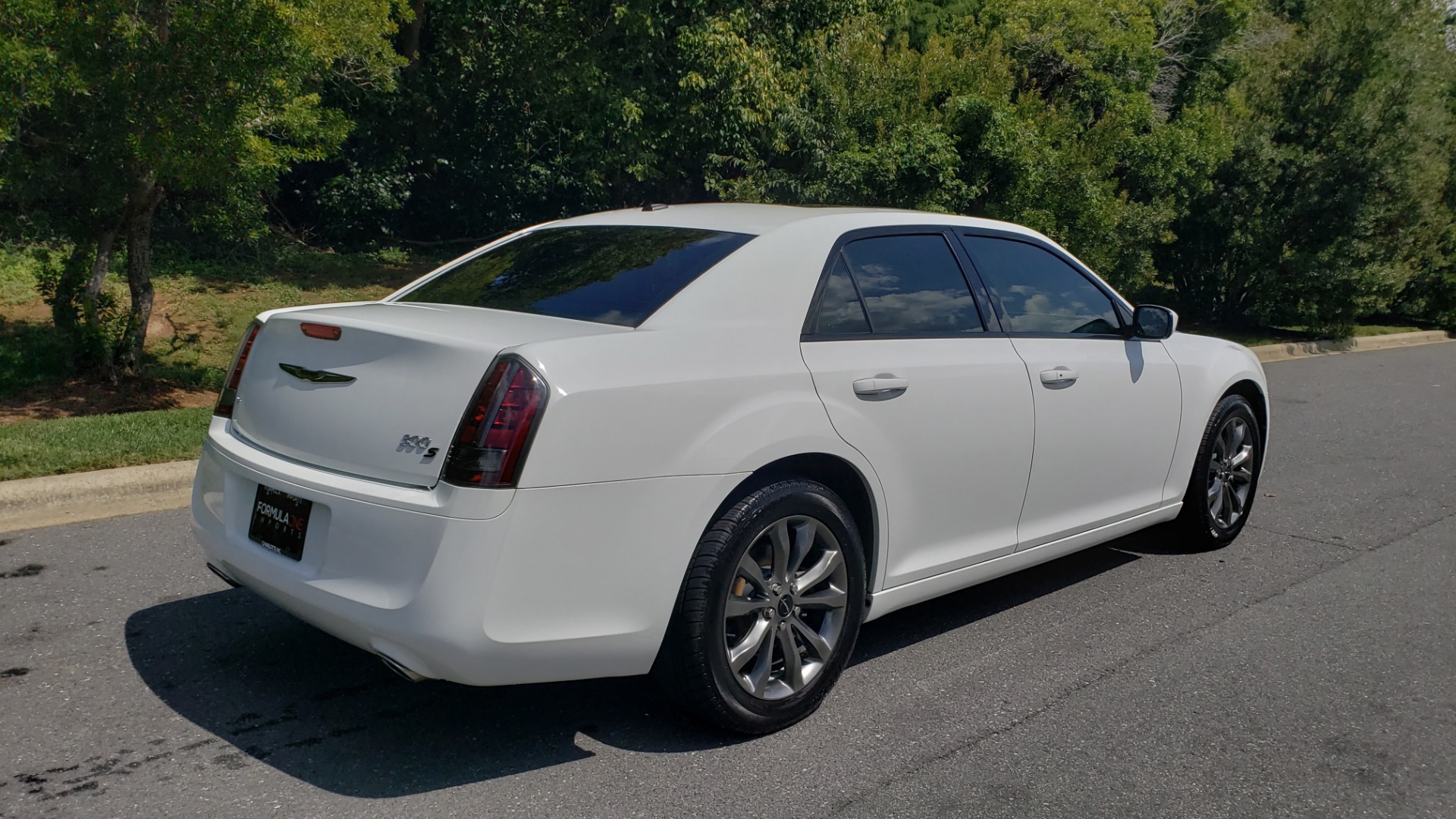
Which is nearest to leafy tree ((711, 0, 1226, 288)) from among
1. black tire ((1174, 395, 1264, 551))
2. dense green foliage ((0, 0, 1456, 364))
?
dense green foliage ((0, 0, 1456, 364))

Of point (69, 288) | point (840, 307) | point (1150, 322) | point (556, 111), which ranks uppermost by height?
point (556, 111)

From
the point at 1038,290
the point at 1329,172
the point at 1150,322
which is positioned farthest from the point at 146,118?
the point at 1329,172

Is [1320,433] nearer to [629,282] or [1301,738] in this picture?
[1301,738]

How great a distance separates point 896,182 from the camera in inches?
537

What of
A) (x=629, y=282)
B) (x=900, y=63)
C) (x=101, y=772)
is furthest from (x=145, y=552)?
(x=900, y=63)

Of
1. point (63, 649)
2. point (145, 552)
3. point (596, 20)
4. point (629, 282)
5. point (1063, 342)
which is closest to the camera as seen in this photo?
point (629, 282)

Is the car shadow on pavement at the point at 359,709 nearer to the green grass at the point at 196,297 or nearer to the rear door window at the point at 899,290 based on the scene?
the rear door window at the point at 899,290

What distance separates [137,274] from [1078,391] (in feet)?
27.6

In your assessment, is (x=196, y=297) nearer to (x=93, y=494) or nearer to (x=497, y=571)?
(x=93, y=494)

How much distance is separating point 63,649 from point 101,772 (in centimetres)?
110

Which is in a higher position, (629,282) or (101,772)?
(629,282)

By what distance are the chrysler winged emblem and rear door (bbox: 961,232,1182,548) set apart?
250 cm

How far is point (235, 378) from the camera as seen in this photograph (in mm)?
4117

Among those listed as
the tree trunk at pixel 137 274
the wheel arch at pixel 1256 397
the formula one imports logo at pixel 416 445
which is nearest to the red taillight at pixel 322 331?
the formula one imports logo at pixel 416 445
